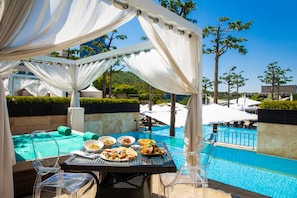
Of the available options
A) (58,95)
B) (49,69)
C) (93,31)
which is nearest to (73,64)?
(49,69)

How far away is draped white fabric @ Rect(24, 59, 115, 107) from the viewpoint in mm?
5555

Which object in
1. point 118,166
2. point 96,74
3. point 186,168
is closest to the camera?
point 118,166

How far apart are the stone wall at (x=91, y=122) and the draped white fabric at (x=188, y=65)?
461 cm

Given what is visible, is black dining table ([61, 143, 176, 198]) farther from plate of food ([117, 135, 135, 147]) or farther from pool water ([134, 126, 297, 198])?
pool water ([134, 126, 297, 198])

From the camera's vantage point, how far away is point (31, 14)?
227 cm

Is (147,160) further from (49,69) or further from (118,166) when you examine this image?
(49,69)

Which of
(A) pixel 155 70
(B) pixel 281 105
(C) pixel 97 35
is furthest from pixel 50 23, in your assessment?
(B) pixel 281 105

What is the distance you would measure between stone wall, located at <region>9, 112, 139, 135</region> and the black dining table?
15.4 feet

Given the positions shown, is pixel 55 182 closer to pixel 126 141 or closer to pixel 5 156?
pixel 5 156

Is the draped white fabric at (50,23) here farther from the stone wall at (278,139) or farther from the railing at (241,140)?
the railing at (241,140)

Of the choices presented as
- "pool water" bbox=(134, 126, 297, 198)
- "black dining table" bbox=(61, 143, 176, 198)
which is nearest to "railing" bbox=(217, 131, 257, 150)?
"pool water" bbox=(134, 126, 297, 198)

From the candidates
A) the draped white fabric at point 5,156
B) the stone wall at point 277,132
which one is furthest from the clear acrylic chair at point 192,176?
the stone wall at point 277,132

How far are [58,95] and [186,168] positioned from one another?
20.8 ft

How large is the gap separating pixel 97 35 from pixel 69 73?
380cm
